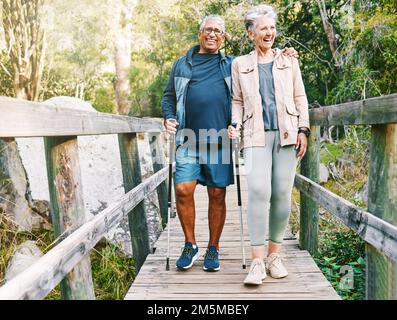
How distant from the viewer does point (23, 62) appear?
13.1 meters

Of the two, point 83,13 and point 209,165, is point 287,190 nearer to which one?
point 209,165

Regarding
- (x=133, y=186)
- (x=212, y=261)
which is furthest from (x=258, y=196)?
(x=133, y=186)

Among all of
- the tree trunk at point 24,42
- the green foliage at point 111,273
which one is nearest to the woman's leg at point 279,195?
the green foliage at point 111,273

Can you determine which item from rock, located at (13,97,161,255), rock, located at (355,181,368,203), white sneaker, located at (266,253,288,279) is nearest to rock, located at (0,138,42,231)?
rock, located at (13,97,161,255)

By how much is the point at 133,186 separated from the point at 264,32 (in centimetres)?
175

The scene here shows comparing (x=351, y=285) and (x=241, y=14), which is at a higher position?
(x=241, y=14)

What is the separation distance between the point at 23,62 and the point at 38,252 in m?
10.2

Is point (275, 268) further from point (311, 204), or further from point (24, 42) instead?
point (24, 42)

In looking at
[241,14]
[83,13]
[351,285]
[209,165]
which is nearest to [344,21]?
[241,14]

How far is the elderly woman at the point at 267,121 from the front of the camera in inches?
115

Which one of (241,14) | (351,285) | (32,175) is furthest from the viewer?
(241,14)

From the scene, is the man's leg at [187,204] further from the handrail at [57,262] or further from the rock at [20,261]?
the rock at [20,261]

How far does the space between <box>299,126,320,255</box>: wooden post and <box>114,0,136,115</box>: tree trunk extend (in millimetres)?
14347

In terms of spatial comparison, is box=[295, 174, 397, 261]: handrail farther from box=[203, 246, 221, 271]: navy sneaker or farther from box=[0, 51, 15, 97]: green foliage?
box=[0, 51, 15, 97]: green foliage
